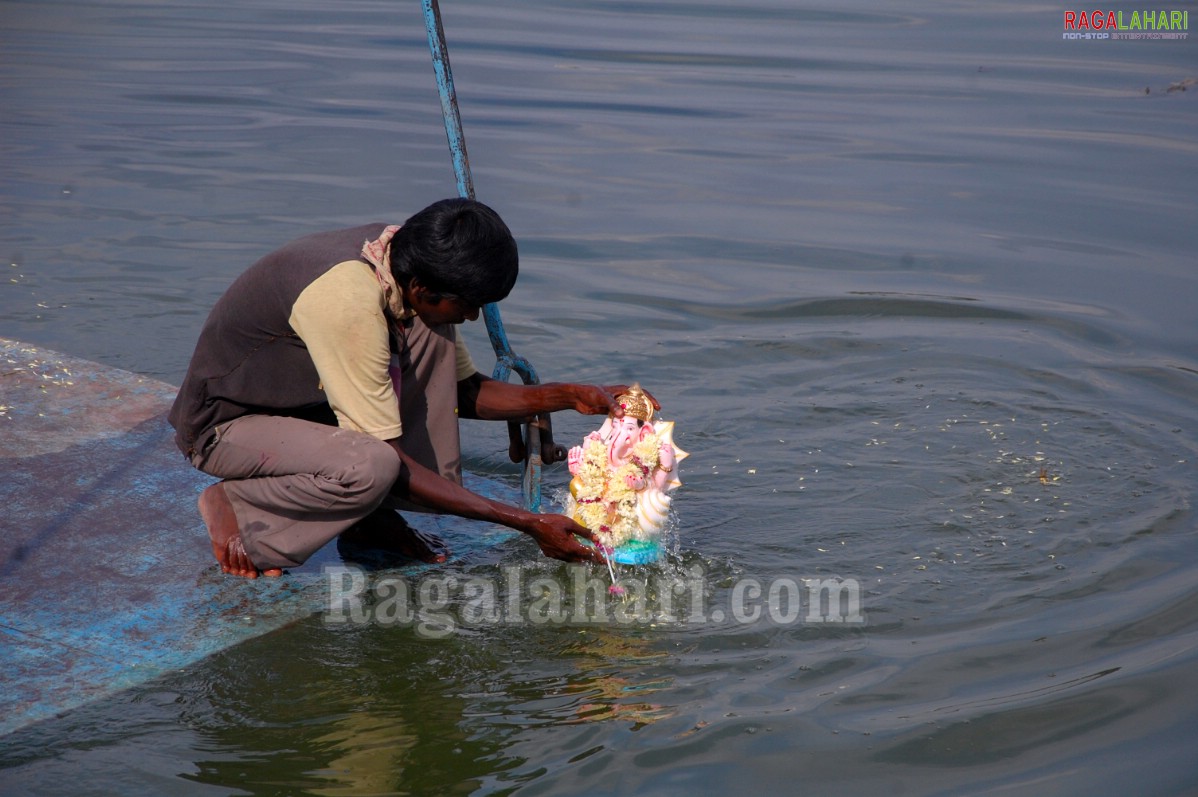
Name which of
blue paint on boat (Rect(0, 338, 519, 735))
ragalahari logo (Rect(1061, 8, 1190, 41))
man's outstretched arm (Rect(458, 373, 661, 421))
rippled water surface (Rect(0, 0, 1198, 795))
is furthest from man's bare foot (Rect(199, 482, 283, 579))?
ragalahari logo (Rect(1061, 8, 1190, 41))

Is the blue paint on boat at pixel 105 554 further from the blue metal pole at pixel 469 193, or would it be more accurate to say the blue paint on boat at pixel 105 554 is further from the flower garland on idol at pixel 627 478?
the flower garland on idol at pixel 627 478

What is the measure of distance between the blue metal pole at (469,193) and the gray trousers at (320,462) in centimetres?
34

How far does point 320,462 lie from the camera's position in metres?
3.40

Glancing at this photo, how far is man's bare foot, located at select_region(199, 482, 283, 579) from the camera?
3617mm

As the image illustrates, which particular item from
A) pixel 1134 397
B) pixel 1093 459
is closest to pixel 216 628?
pixel 1093 459

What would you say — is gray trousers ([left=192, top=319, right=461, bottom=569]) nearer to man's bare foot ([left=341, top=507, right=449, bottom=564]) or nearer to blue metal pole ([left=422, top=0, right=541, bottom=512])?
man's bare foot ([left=341, top=507, right=449, bottom=564])

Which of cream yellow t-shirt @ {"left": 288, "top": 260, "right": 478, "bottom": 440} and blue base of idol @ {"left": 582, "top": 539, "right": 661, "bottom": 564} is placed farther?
blue base of idol @ {"left": 582, "top": 539, "right": 661, "bottom": 564}

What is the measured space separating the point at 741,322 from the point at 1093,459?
7.10 ft

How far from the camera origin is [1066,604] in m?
3.64

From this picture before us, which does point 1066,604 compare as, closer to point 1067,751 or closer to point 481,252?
point 1067,751

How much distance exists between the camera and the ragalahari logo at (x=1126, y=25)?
14.1 metres

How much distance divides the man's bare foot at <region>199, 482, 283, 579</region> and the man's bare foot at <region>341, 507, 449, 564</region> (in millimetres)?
385

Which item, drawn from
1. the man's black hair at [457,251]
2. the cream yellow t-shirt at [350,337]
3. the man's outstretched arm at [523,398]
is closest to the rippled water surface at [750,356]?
the man's outstretched arm at [523,398]

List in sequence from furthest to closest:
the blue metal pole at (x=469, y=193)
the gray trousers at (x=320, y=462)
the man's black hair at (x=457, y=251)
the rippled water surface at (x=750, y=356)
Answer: the blue metal pole at (x=469, y=193), the gray trousers at (x=320, y=462), the man's black hair at (x=457, y=251), the rippled water surface at (x=750, y=356)
